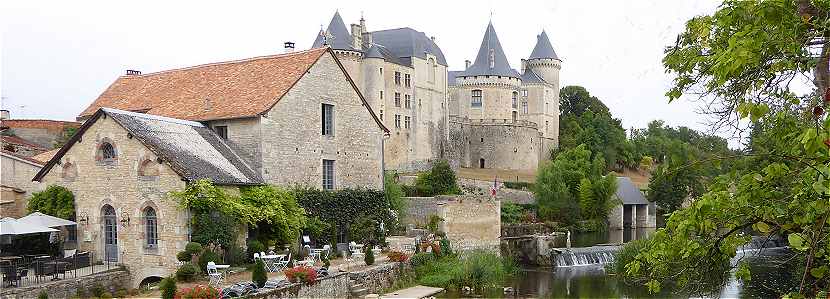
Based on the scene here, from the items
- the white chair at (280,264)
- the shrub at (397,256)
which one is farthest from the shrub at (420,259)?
the white chair at (280,264)

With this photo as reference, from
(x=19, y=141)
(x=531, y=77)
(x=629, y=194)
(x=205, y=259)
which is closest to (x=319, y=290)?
(x=205, y=259)

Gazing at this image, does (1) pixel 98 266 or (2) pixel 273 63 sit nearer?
(1) pixel 98 266

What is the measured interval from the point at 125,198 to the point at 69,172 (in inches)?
94.2

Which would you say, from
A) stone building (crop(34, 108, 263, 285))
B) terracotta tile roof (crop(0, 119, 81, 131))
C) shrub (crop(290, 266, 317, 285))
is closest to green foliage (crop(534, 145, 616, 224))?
terracotta tile roof (crop(0, 119, 81, 131))

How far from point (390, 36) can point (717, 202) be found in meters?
58.2

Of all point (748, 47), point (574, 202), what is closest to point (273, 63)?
point (748, 47)

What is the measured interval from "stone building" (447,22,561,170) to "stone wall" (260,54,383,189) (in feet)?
133

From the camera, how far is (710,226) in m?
5.33

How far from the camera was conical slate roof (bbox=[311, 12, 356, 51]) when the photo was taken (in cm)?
5403

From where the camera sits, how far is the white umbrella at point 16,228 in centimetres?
1720

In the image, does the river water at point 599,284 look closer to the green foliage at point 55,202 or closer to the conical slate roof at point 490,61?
the green foliage at point 55,202

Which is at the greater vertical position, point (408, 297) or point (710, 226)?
point (710, 226)

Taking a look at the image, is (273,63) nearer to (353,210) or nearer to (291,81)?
(291,81)

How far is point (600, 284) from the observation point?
86.3 ft
